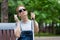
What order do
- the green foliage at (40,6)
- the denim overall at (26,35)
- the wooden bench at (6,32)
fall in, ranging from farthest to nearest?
the green foliage at (40,6) → the wooden bench at (6,32) → the denim overall at (26,35)

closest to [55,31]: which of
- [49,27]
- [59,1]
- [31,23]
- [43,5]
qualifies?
[49,27]

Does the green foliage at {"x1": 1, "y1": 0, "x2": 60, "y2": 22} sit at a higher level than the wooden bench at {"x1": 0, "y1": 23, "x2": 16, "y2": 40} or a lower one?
higher

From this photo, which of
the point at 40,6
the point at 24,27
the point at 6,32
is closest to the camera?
the point at 24,27

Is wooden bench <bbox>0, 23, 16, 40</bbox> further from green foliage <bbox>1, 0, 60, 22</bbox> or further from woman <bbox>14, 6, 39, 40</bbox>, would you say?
green foliage <bbox>1, 0, 60, 22</bbox>

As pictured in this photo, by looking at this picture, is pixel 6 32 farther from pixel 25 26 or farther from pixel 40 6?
pixel 40 6

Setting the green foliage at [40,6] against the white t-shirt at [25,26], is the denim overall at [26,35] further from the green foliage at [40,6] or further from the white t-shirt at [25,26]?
the green foliage at [40,6]

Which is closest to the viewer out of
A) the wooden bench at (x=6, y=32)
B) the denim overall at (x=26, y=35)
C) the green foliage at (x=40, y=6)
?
the denim overall at (x=26, y=35)

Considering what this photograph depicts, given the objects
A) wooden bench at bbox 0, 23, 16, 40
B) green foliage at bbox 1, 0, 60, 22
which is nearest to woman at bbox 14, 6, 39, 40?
wooden bench at bbox 0, 23, 16, 40

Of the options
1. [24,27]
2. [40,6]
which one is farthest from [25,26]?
[40,6]

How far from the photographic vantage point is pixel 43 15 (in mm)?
12320

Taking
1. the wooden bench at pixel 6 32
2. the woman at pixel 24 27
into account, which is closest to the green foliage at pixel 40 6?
the wooden bench at pixel 6 32

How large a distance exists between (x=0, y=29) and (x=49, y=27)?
20.3 meters

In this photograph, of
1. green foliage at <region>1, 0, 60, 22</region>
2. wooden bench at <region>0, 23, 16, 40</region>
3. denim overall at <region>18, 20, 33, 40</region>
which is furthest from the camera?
green foliage at <region>1, 0, 60, 22</region>

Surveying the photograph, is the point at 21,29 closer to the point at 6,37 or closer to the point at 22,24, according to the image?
the point at 22,24
